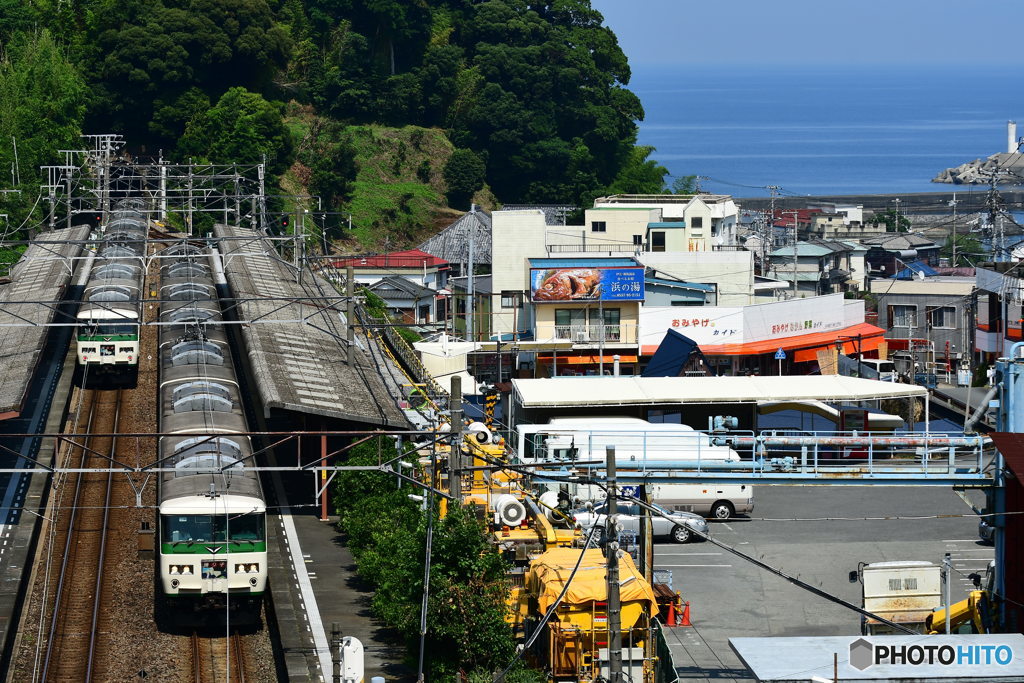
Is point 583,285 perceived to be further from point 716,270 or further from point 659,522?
point 659,522

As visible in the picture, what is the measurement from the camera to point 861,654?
16.9 meters

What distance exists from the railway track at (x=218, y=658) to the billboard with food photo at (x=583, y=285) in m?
29.8

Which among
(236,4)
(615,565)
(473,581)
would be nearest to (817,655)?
(615,565)

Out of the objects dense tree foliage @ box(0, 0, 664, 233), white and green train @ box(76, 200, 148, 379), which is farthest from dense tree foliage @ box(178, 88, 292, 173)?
white and green train @ box(76, 200, 148, 379)

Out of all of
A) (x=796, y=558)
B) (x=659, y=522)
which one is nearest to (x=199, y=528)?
(x=659, y=522)

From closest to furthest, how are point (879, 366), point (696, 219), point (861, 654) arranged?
point (861, 654), point (879, 366), point (696, 219)

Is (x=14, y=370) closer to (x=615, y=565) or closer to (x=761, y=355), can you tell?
(x=615, y=565)

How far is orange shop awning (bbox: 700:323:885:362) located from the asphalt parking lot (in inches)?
649

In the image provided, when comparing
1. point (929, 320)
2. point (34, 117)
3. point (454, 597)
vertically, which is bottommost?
point (454, 597)

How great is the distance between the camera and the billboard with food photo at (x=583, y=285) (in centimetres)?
5200

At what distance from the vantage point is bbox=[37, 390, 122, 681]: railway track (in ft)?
73.1

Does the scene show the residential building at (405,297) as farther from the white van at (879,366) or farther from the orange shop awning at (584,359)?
the white van at (879,366)

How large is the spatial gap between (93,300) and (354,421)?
1109cm

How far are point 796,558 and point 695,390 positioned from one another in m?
9.57
